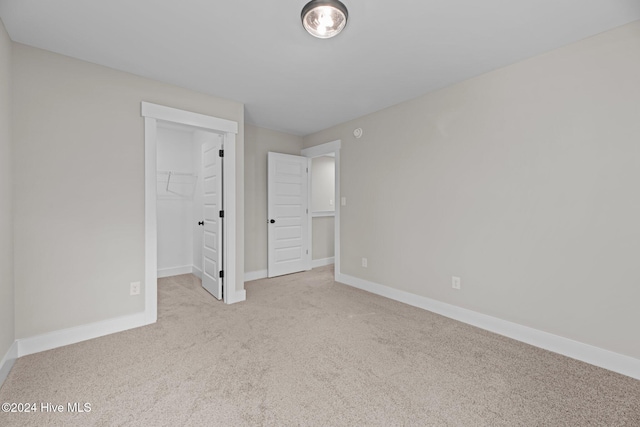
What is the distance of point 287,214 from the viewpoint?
4664mm

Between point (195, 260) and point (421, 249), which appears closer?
point (421, 249)

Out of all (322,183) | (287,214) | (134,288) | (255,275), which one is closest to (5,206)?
(134,288)

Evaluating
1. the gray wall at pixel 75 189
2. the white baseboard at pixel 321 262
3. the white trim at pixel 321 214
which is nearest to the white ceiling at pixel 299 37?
the gray wall at pixel 75 189

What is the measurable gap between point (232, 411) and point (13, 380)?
1.55 meters

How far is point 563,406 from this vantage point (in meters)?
1.61

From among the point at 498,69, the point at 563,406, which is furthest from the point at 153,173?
the point at 563,406

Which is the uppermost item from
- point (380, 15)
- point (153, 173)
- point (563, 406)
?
point (380, 15)

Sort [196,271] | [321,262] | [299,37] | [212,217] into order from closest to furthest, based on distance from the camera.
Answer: [299,37]
[212,217]
[196,271]
[321,262]

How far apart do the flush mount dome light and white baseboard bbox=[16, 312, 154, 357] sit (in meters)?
2.89

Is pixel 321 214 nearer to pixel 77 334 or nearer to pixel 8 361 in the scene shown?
pixel 77 334

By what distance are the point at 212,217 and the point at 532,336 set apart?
3.57 metres

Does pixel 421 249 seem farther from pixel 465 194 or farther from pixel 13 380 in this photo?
pixel 13 380

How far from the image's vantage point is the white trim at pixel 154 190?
2.70m

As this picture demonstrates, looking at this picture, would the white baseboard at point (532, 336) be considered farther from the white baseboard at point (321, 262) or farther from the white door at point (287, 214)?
the white baseboard at point (321, 262)
